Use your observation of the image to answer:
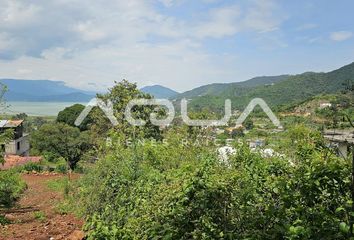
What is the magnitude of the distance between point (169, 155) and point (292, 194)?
6514mm

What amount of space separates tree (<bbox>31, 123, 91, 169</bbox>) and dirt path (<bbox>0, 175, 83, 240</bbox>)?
857 centimetres

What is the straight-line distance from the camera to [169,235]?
3.05 meters

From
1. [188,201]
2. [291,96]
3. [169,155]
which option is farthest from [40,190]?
[291,96]

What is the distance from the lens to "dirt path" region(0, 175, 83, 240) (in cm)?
868

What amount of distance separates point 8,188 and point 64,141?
14190 mm

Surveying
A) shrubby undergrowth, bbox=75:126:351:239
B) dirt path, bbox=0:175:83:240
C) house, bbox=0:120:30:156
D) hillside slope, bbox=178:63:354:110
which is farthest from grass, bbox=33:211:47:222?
hillside slope, bbox=178:63:354:110

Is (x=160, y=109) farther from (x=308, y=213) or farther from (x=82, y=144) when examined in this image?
(x=308, y=213)

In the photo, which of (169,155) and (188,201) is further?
(169,155)

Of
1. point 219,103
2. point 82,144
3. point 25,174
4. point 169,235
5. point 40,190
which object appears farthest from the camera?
point 219,103

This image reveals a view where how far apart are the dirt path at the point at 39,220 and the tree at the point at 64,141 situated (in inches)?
337

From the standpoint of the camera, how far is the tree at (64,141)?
1109 inches

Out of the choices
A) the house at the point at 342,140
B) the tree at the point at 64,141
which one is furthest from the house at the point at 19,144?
the house at the point at 342,140

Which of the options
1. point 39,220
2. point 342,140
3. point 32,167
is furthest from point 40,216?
point 32,167

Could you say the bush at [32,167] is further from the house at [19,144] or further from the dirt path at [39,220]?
the house at [19,144]
